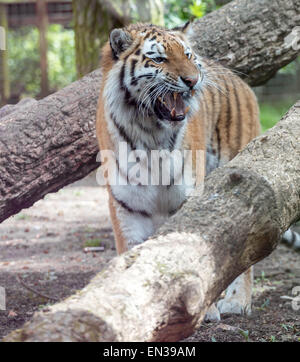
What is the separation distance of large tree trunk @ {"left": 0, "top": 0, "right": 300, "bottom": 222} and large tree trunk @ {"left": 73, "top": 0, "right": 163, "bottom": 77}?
1.88 meters

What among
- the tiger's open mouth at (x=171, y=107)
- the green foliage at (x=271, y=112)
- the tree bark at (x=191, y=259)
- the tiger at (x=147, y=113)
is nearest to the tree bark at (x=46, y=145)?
the tiger at (x=147, y=113)

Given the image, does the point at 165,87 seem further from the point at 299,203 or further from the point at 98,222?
the point at 98,222

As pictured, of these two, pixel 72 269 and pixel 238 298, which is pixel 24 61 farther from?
pixel 238 298

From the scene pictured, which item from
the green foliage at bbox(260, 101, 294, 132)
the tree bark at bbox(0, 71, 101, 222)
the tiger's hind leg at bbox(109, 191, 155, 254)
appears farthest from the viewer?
the green foliage at bbox(260, 101, 294, 132)

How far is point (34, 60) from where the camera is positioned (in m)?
13.0

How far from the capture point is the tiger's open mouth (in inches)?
110

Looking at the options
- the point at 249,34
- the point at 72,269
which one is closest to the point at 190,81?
the point at 249,34


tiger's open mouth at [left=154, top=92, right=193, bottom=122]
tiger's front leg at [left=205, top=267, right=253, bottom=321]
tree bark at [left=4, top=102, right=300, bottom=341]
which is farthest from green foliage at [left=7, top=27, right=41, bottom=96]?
tree bark at [left=4, top=102, right=300, bottom=341]

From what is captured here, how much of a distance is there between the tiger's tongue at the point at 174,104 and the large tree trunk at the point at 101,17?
130 inches

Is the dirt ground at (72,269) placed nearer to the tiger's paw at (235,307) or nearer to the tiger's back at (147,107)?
the tiger's paw at (235,307)

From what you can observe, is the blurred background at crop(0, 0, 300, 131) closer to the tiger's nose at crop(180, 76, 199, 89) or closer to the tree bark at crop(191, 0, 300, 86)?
the tree bark at crop(191, 0, 300, 86)

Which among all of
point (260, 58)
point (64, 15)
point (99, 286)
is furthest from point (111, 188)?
point (64, 15)

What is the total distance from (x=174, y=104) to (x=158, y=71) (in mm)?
207

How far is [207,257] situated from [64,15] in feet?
33.6
